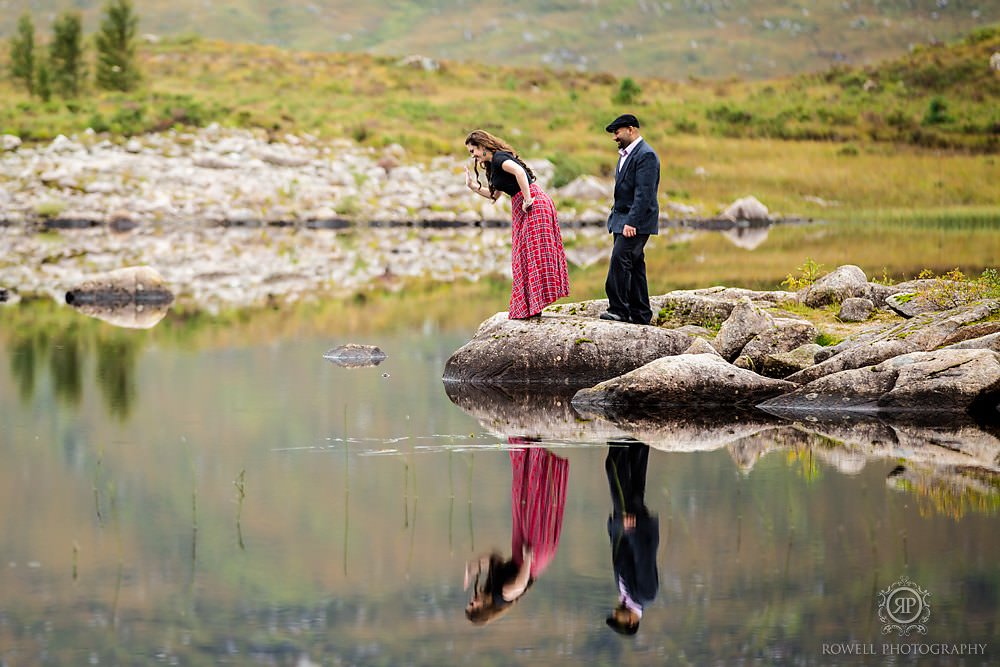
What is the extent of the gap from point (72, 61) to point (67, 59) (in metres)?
0.22

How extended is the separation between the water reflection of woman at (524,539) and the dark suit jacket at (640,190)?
456 centimetres

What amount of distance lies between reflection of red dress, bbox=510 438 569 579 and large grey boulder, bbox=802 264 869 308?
254 inches

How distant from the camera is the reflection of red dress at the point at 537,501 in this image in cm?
709

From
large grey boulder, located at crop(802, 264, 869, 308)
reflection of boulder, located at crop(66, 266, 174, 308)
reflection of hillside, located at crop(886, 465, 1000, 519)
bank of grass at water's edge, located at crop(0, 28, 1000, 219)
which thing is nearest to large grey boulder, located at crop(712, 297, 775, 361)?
large grey boulder, located at crop(802, 264, 869, 308)

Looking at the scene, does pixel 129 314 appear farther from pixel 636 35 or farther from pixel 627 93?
pixel 636 35

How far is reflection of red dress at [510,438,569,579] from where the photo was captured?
7.09 metres

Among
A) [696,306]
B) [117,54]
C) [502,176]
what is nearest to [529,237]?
[502,176]

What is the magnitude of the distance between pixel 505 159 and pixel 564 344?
1815 millimetres

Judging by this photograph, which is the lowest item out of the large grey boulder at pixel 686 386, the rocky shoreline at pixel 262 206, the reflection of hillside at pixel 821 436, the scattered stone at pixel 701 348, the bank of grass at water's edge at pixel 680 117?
the reflection of hillside at pixel 821 436

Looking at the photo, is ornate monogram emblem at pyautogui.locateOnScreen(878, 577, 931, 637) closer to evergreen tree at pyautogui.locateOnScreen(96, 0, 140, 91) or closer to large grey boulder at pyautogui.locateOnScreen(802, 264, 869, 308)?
large grey boulder at pyautogui.locateOnScreen(802, 264, 869, 308)

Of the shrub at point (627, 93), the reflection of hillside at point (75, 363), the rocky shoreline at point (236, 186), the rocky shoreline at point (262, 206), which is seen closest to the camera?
the reflection of hillside at point (75, 363)

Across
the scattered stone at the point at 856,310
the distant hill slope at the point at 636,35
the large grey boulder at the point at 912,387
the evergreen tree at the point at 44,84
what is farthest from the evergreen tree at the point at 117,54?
the distant hill slope at the point at 636,35

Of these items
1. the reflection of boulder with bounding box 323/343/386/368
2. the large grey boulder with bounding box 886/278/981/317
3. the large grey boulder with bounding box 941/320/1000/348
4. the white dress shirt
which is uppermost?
the white dress shirt

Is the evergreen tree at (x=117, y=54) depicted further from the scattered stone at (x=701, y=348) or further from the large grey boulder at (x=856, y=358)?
the large grey boulder at (x=856, y=358)
